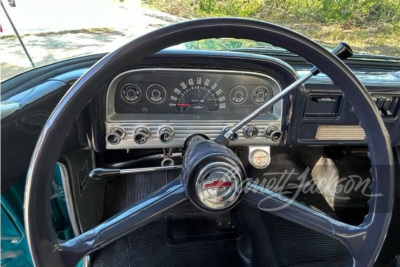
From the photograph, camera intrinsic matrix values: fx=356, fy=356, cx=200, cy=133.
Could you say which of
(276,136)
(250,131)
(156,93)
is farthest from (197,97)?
(276,136)

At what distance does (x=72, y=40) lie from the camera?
5.58 ft

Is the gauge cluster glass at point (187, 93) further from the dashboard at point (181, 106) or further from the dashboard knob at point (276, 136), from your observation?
the dashboard knob at point (276, 136)

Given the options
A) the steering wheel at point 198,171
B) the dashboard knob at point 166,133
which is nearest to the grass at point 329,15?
the dashboard knob at point 166,133

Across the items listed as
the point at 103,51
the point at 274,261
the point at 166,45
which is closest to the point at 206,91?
the point at 103,51

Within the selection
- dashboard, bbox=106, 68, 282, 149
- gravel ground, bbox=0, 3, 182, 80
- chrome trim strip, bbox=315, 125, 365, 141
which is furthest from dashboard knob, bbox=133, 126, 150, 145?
chrome trim strip, bbox=315, 125, 365, 141

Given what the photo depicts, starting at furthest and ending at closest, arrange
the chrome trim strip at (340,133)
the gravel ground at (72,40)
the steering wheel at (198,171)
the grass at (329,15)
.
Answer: the grass at (329,15)
the chrome trim strip at (340,133)
the gravel ground at (72,40)
the steering wheel at (198,171)

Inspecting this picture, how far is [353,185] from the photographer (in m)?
2.57

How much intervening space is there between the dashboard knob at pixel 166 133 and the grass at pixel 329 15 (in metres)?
0.69

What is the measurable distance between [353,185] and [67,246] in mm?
2195

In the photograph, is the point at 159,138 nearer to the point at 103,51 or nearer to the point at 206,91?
the point at 206,91

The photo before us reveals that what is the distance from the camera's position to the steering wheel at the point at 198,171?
0.87 m

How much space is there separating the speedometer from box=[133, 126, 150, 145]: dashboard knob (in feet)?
0.55

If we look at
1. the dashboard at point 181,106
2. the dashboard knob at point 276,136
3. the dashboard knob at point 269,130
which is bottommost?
the dashboard knob at point 276,136

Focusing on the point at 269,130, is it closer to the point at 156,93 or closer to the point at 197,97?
the point at 197,97
